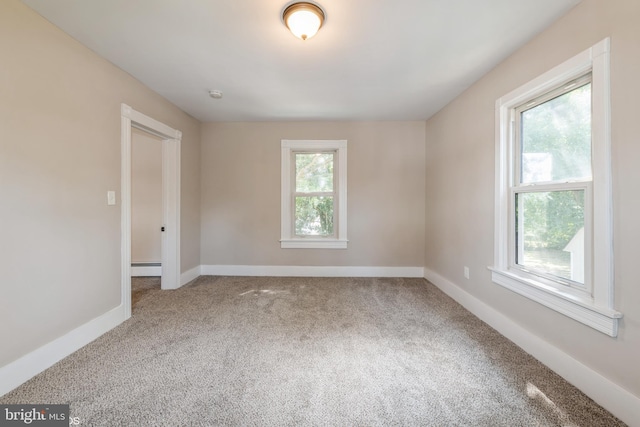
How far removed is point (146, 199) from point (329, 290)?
3.26 meters

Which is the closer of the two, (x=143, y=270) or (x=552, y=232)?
(x=552, y=232)

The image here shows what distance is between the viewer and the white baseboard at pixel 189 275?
3566mm

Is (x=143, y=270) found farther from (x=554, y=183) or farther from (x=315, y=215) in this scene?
(x=554, y=183)

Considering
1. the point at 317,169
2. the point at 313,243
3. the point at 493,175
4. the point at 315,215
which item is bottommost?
the point at 313,243

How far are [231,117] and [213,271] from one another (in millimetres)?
2433

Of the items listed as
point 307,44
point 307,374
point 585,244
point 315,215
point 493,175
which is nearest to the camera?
point 585,244

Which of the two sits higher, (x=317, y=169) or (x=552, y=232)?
(x=317, y=169)

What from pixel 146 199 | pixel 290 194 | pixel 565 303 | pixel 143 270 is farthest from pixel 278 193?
pixel 565 303

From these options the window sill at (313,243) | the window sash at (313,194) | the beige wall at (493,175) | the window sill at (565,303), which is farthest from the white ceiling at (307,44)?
the window sill at (313,243)

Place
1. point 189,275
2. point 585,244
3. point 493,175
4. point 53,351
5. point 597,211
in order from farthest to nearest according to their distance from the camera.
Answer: point 189,275
point 493,175
point 53,351
point 585,244
point 597,211

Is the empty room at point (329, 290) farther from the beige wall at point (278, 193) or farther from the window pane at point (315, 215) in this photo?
the window pane at point (315, 215)

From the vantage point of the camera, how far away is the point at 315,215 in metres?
4.17

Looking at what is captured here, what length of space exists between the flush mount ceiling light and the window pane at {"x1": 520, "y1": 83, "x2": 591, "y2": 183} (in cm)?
180

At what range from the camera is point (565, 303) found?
65.9 inches
